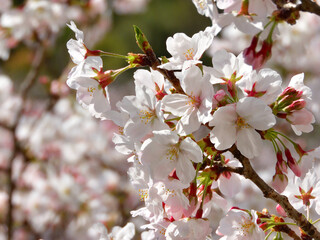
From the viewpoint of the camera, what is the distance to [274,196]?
75cm

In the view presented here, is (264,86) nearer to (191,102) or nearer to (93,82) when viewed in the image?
(191,102)

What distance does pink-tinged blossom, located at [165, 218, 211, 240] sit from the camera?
72cm

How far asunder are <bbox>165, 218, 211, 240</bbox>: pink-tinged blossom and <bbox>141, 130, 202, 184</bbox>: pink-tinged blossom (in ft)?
0.25

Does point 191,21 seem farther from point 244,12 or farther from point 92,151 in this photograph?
point 244,12

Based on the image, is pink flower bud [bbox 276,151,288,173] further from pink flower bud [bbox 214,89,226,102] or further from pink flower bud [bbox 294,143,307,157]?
pink flower bud [bbox 214,89,226,102]

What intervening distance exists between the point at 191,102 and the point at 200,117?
27 mm

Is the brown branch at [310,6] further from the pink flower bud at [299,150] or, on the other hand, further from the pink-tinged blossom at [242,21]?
the pink flower bud at [299,150]

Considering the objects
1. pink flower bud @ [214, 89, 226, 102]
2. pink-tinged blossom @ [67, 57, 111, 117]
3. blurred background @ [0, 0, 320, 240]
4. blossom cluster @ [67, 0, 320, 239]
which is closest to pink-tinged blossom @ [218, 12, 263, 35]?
blossom cluster @ [67, 0, 320, 239]

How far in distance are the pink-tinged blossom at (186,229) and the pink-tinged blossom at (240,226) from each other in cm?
5

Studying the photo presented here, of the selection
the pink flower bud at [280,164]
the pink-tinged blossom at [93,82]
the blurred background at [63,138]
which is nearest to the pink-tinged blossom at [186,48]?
the pink-tinged blossom at [93,82]

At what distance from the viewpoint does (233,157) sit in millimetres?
785

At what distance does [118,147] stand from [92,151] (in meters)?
2.72

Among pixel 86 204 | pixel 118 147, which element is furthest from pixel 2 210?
pixel 118 147

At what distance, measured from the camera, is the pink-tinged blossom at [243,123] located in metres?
0.68
